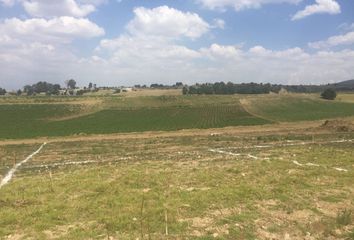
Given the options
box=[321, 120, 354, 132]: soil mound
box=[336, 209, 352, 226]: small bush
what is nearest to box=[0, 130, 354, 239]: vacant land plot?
box=[336, 209, 352, 226]: small bush

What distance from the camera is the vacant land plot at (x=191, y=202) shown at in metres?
10.6

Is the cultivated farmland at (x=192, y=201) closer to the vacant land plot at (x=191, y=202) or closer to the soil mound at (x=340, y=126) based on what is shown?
the vacant land plot at (x=191, y=202)

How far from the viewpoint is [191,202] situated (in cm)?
1262

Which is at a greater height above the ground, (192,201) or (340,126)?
(192,201)

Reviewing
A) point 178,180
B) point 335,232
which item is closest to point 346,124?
point 178,180

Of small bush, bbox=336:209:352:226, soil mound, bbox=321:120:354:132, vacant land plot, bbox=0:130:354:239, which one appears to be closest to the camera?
vacant land plot, bbox=0:130:354:239

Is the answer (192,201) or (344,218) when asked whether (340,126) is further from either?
(192,201)

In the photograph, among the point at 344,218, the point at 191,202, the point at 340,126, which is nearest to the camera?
the point at 344,218

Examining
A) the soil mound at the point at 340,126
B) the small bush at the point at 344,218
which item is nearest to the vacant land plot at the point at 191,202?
the small bush at the point at 344,218

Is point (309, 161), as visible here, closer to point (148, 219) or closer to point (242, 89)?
point (148, 219)

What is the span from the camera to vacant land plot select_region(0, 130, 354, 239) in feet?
34.9

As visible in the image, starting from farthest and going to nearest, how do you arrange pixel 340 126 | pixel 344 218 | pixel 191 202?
pixel 340 126 → pixel 191 202 → pixel 344 218

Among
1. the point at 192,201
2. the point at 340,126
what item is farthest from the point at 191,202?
the point at 340,126

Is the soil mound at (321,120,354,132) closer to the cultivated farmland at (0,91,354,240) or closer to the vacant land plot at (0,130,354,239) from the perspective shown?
the cultivated farmland at (0,91,354,240)
